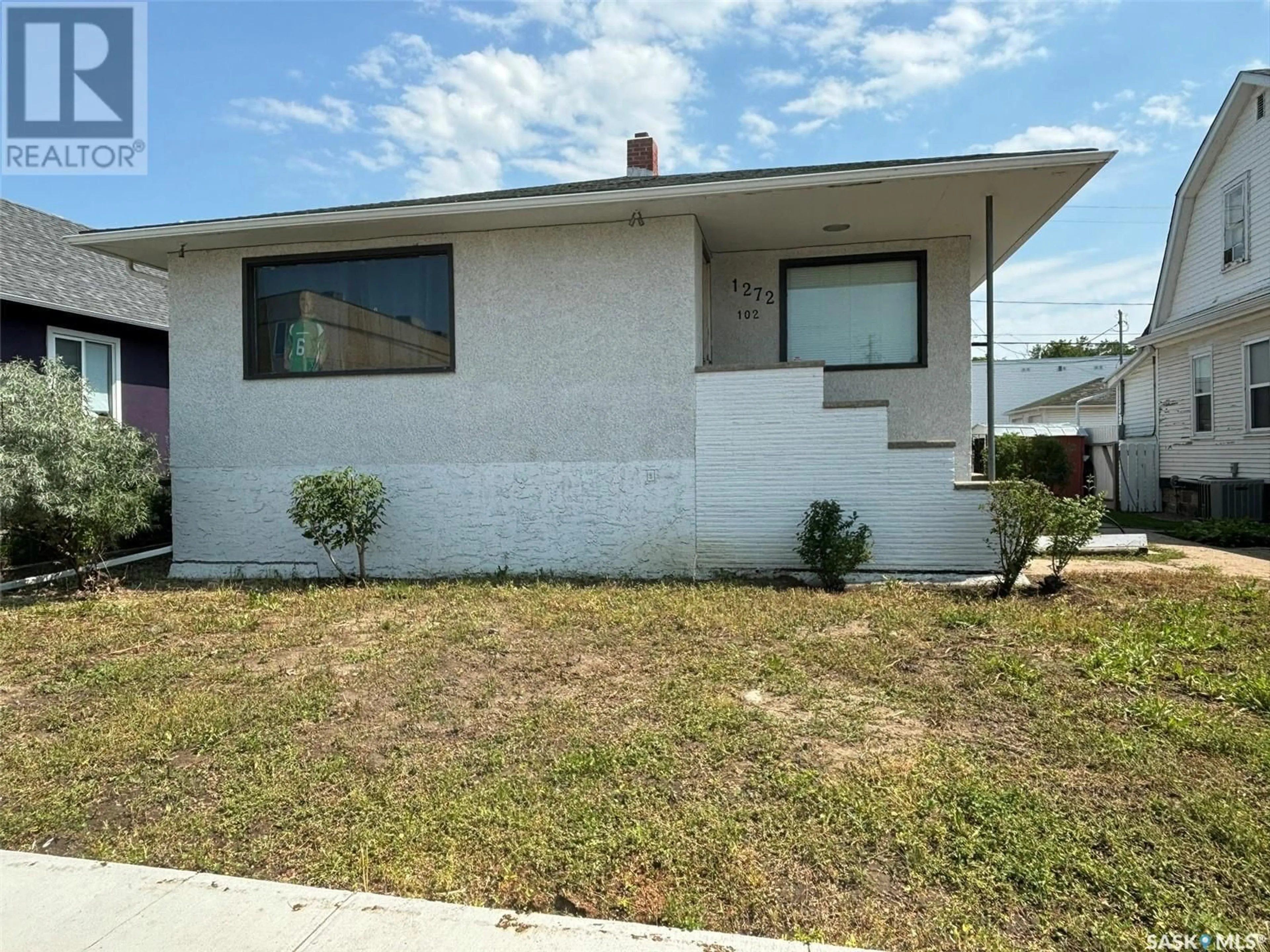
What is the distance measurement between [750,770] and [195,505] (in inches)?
297

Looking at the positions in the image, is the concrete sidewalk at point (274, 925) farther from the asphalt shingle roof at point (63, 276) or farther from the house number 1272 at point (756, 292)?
the asphalt shingle roof at point (63, 276)

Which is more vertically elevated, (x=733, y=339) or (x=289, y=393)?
(x=733, y=339)

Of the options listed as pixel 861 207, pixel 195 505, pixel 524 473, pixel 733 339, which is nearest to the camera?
pixel 861 207

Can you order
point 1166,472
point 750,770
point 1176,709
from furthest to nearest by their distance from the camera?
point 1166,472 → point 1176,709 → point 750,770

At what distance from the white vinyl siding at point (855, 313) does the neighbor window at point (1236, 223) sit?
8.11 metres

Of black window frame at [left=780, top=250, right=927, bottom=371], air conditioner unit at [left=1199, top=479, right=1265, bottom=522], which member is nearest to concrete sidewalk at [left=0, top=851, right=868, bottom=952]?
black window frame at [left=780, top=250, right=927, bottom=371]

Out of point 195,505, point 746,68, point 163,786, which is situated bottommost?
point 163,786

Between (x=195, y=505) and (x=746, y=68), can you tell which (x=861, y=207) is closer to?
(x=746, y=68)

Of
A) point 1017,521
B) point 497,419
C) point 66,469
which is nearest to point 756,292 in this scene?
point 497,419

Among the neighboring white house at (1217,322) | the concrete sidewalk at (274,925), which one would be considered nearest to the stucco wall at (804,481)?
the concrete sidewalk at (274,925)

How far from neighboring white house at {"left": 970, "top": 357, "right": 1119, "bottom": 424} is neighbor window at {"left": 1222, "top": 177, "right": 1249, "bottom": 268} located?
23.1m

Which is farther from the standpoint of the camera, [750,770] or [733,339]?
[733,339]

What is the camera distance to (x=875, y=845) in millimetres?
2742

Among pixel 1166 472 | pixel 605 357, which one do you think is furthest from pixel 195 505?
pixel 1166 472
